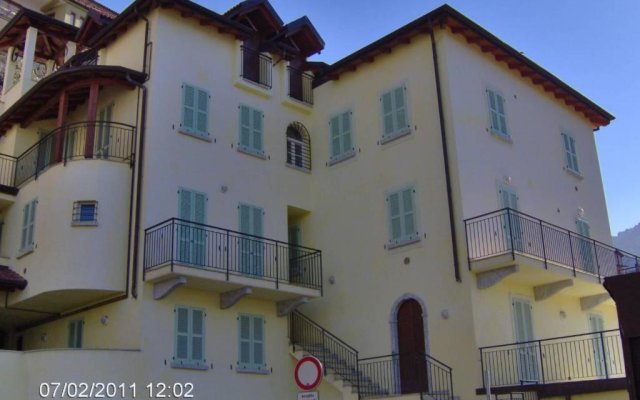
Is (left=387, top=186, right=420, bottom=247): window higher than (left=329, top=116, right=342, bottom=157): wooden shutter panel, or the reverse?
(left=329, top=116, right=342, bottom=157): wooden shutter panel

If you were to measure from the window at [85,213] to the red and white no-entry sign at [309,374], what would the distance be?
8.76m

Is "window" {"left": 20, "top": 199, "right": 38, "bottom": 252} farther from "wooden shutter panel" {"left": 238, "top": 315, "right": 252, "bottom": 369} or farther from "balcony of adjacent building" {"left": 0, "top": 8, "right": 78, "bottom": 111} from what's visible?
"wooden shutter panel" {"left": 238, "top": 315, "right": 252, "bottom": 369}

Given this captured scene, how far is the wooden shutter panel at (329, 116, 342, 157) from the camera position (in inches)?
878

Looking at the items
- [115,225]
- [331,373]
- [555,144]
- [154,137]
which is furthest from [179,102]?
[555,144]

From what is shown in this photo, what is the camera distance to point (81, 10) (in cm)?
3244

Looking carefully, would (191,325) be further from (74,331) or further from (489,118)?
(489,118)

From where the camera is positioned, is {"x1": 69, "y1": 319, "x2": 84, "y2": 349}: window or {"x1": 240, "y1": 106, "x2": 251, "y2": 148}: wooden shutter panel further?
{"x1": 240, "y1": 106, "x2": 251, "y2": 148}: wooden shutter panel

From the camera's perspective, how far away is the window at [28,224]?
62.9 ft

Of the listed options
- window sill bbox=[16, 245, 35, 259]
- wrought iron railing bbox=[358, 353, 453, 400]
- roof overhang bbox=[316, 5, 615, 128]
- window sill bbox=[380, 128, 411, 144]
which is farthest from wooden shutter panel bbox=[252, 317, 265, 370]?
roof overhang bbox=[316, 5, 615, 128]

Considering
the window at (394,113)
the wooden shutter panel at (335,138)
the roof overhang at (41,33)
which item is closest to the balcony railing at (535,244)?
the window at (394,113)

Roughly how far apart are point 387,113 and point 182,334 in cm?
862

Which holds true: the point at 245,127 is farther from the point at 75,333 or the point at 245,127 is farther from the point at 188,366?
the point at 75,333

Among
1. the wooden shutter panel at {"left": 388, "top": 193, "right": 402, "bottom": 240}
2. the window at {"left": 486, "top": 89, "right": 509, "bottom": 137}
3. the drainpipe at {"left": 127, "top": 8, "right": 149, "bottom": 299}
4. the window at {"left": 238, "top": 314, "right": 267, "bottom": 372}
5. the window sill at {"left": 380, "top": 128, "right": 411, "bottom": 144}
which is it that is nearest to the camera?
the drainpipe at {"left": 127, "top": 8, "right": 149, "bottom": 299}

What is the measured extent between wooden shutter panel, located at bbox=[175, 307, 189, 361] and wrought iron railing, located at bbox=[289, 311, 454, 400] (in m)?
3.51
